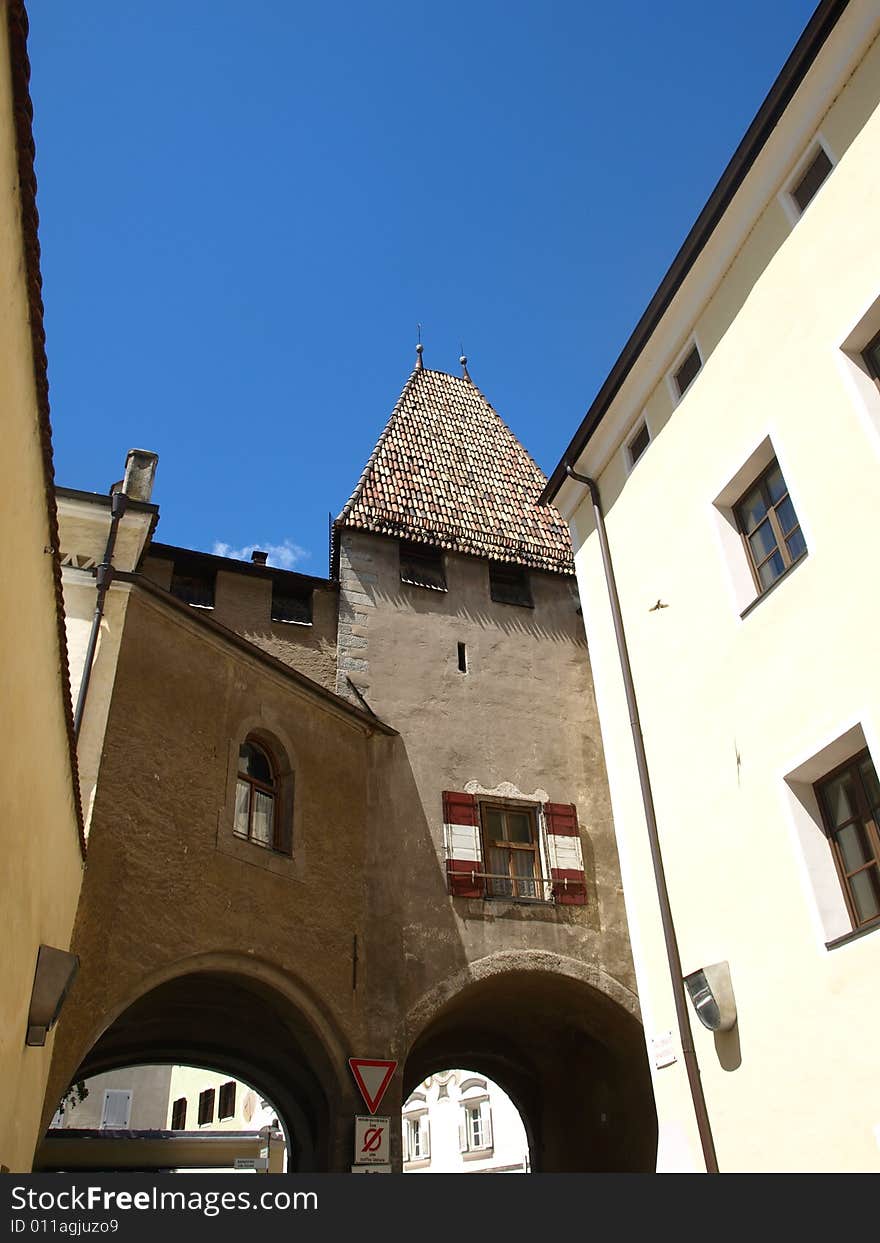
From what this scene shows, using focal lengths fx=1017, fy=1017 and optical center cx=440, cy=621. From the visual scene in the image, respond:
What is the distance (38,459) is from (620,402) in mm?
7309

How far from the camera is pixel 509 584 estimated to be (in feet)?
53.2

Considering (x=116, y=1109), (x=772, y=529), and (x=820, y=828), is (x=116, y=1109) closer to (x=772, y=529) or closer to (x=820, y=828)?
(x=820, y=828)

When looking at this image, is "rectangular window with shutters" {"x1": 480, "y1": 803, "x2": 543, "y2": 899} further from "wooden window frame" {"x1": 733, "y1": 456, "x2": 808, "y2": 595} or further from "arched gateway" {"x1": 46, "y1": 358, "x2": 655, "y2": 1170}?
"wooden window frame" {"x1": 733, "y1": 456, "x2": 808, "y2": 595}

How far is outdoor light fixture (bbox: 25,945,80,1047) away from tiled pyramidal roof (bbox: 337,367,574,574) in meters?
9.24

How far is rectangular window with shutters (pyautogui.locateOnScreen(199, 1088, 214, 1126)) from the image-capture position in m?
27.0

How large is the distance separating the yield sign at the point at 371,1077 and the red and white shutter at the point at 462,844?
2.29 m

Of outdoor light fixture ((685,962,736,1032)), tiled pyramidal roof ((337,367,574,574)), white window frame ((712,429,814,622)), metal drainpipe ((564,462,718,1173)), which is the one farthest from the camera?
tiled pyramidal roof ((337,367,574,574))

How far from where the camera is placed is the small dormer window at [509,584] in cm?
1586

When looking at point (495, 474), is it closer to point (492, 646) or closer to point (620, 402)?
point (492, 646)

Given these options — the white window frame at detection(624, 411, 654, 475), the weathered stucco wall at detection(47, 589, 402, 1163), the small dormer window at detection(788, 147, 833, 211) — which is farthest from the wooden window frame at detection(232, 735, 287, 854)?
the small dormer window at detection(788, 147, 833, 211)

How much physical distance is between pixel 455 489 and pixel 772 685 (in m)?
9.88

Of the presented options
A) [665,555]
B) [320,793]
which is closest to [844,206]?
[665,555]

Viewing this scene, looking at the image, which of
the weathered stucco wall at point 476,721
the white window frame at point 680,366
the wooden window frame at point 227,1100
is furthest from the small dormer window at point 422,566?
the wooden window frame at point 227,1100

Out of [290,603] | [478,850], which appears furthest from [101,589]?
[478,850]
